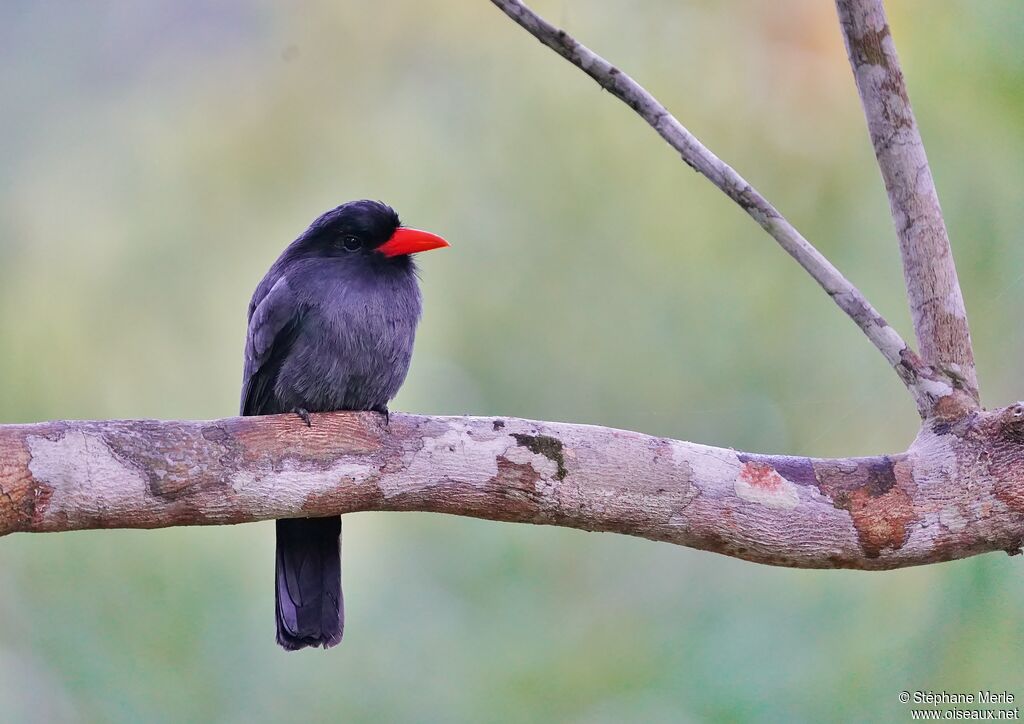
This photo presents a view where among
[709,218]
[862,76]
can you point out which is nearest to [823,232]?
[709,218]

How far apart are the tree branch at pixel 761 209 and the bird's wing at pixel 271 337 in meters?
1.02

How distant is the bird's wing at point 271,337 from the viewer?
124 inches

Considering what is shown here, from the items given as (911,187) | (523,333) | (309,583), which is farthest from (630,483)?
(523,333)

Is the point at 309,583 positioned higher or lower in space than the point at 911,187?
lower

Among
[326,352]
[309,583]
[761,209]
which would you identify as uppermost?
[761,209]

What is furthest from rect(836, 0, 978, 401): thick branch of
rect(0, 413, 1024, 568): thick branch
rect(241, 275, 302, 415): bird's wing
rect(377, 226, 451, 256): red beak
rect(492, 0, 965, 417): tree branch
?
rect(241, 275, 302, 415): bird's wing

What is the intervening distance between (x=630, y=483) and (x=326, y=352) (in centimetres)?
102

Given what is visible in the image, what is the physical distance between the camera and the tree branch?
2633 millimetres

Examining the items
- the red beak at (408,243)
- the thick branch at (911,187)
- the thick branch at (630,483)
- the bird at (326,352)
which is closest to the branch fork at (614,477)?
the thick branch at (630,483)

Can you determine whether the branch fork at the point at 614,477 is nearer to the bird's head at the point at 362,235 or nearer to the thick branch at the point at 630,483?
the thick branch at the point at 630,483

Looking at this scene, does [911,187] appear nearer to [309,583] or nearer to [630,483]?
[630,483]

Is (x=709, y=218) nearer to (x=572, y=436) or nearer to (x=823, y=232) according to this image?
(x=823, y=232)

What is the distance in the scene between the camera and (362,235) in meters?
3.31

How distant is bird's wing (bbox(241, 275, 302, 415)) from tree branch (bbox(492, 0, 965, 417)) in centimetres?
102
